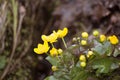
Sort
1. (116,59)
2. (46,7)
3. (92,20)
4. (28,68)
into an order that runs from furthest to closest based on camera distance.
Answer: (46,7) < (92,20) < (28,68) < (116,59)

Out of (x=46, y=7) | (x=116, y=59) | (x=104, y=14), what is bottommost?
(x=116, y=59)

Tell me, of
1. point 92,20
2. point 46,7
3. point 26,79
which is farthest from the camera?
point 46,7

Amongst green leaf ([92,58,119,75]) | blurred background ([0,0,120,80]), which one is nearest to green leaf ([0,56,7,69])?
blurred background ([0,0,120,80])

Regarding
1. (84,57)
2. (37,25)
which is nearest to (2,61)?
(37,25)

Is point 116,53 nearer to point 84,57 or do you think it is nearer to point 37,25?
point 84,57

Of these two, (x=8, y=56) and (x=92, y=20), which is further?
(x=92, y=20)

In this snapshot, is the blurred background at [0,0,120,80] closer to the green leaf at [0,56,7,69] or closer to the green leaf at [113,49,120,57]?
the green leaf at [0,56,7,69]

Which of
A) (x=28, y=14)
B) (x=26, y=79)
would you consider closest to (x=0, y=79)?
(x=26, y=79)

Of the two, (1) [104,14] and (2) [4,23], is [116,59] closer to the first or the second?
(2) [4,23]
